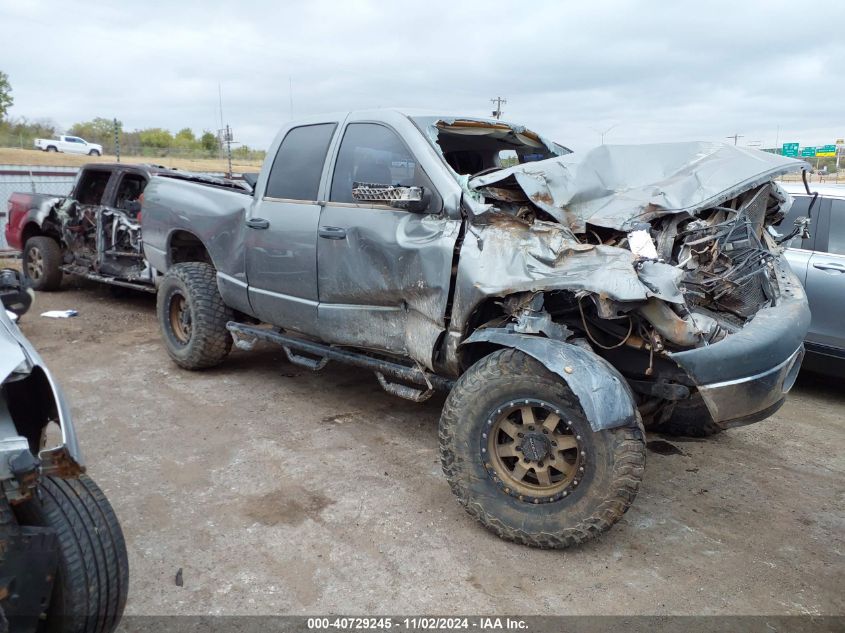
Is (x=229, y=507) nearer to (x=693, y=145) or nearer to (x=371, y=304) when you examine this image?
(x=371, y=304)

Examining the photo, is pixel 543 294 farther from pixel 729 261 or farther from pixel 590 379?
pixel 729 261

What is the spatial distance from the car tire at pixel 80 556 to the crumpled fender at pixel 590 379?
1.89 metres

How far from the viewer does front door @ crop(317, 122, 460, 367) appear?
3635 mm

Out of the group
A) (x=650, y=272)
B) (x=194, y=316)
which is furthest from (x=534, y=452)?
(x=194, y=316)

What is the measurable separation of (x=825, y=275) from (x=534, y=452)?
11.9ft

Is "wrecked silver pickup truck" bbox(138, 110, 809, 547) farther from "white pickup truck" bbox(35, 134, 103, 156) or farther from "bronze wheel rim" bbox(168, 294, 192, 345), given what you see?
"white pickup truck" bbox(35, 134, 103, 156)

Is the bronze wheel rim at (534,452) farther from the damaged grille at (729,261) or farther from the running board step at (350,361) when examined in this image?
the damaged grille at (729,261)

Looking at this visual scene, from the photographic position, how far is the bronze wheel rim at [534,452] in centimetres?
308

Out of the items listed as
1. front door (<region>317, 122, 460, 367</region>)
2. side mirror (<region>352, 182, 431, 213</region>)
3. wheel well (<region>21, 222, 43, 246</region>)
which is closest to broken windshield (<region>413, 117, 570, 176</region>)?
front door (<region>317, 122, 460, 367</region>)

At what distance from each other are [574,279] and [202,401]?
3.28 metres

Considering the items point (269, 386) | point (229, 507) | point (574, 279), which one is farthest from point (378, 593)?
point (269, 386)

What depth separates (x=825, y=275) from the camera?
5.27m

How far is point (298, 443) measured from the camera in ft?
14.2

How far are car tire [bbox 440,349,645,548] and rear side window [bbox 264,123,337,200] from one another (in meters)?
1.98
